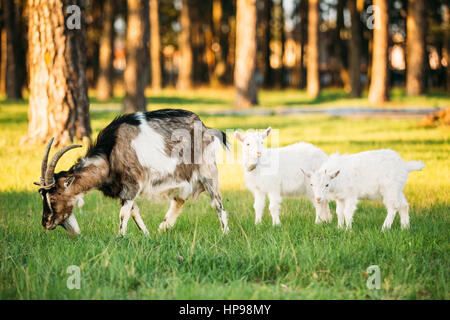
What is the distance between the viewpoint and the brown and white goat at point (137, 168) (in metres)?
Result: 6.26

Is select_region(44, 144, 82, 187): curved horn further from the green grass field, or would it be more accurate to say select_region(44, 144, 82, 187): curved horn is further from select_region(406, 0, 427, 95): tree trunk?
select_region(406, 0, 427, 95): tree trunk

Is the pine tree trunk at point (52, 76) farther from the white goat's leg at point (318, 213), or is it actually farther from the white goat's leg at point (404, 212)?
the white goat's leg at point (404, 212)

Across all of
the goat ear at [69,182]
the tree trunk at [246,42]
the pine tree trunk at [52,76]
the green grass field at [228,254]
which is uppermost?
the tree trunk at [246,42]

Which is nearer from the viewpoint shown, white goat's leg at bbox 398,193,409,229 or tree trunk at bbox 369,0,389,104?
white goat's leg at bbox 398,193,409,229

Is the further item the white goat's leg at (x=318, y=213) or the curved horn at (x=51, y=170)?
the white goat's leg at (x=318, y=213)

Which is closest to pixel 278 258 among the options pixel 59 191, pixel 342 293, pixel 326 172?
pixel 342 293

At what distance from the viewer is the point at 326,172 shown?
6.76m

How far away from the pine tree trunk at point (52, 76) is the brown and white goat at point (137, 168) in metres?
6.24

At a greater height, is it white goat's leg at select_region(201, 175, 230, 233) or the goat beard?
white goat's leg at select_region(201, 175, 230, 233)

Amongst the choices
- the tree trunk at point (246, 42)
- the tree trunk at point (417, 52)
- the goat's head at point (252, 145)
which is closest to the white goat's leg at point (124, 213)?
the goat's head at point (252, 145)

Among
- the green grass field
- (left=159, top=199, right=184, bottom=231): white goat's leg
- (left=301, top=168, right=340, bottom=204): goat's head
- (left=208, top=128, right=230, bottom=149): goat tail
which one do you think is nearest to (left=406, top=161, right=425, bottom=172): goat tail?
the green grass field

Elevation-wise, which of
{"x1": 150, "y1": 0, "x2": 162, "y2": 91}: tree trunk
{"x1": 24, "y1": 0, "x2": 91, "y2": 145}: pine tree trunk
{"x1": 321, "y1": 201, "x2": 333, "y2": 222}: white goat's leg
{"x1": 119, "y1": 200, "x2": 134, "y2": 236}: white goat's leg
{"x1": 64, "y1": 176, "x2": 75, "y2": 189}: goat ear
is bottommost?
{"x1": 321, "y1": 201, "x2": 333, "y2": 222}: white goat's leg

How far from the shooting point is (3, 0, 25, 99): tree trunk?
2720 centimetres

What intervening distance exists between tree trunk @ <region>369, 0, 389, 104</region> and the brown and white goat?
62.8ft
